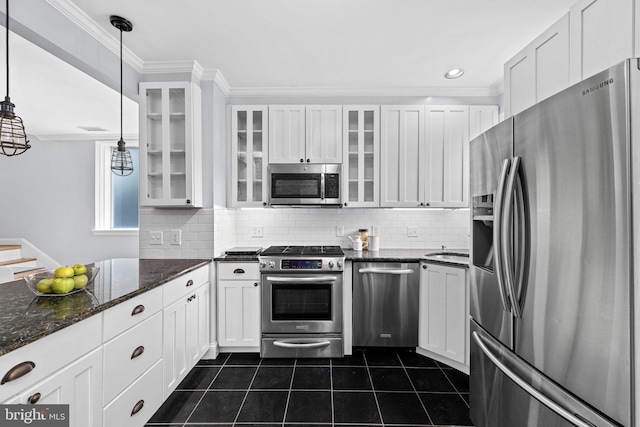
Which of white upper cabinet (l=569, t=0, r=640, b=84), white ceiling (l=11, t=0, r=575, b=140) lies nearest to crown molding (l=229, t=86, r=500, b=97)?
white ceiling (l=11, t=0, r=575, b=140)

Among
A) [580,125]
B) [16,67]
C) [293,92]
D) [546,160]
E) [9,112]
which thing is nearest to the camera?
[580,125]

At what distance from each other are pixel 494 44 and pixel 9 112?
125 inches

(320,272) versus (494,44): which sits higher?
(494,44)

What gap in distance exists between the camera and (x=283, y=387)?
2.31 m

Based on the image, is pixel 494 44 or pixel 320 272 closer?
pixel 494 44

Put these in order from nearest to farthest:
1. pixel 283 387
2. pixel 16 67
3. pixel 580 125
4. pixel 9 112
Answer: pixel 580 125 < pixel 9 112 < pixel 283 387 < pixel 16 67

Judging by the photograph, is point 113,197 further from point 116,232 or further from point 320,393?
point 320,393

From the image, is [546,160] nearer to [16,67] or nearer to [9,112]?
[9,112]

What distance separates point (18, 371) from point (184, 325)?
50.3 inches

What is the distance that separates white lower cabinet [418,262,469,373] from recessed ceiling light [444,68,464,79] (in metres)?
1.81

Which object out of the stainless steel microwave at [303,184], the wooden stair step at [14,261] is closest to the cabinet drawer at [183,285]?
the stainless steel microwave at [303,184]

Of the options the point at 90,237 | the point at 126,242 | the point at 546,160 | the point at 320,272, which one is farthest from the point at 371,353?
the point at 90,237

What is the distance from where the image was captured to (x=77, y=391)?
1229 millimetres

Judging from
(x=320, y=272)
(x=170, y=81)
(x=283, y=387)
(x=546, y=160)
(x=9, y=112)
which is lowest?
(x=283, y=387)
